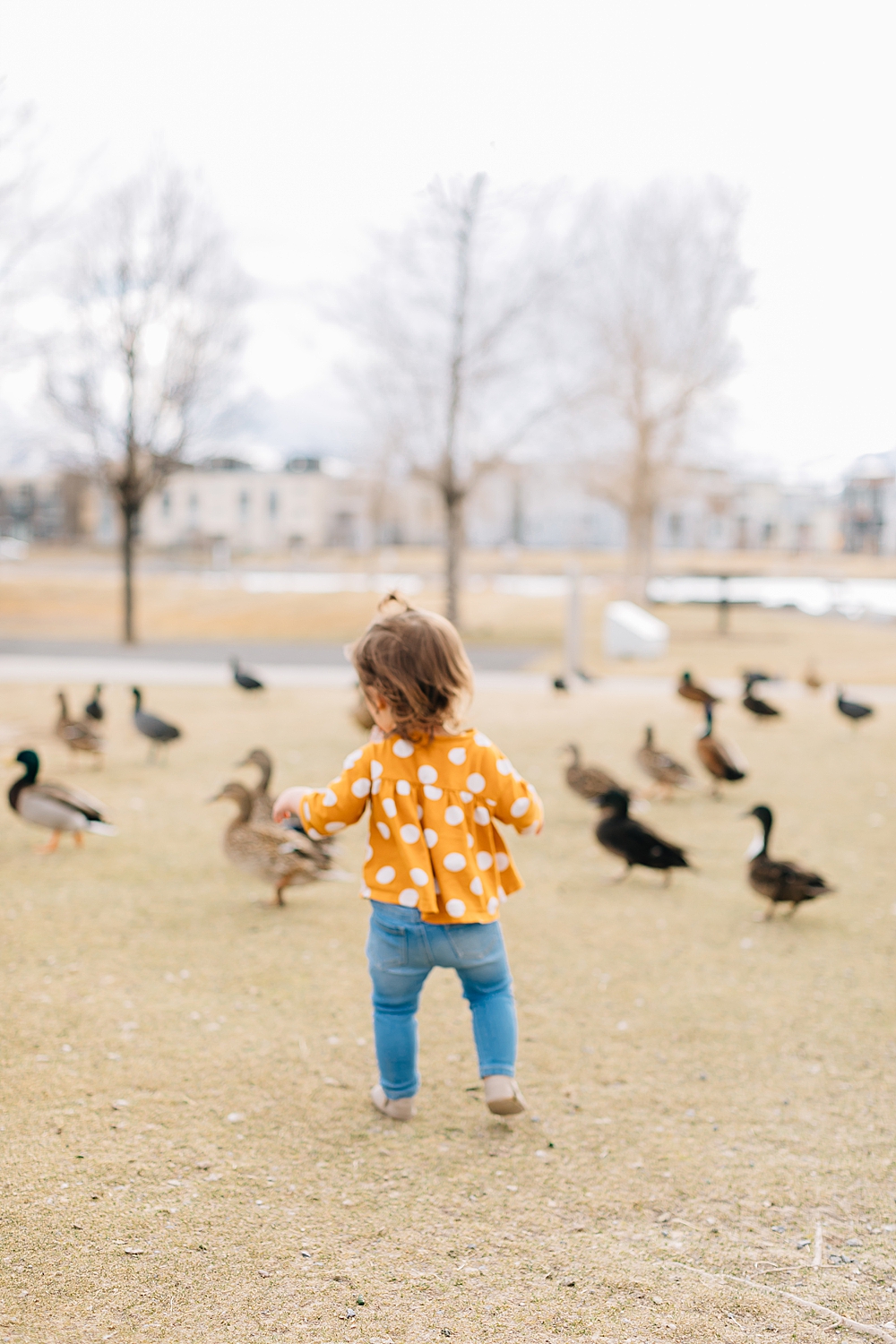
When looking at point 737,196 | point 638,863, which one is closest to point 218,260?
point 737,196

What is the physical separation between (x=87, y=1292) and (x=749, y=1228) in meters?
1.82

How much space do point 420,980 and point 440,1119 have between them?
58 cm

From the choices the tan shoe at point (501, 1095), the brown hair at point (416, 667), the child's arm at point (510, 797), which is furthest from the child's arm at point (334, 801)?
the tan shoe at point (501, 1095)

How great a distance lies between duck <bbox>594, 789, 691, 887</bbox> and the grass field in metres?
0.22

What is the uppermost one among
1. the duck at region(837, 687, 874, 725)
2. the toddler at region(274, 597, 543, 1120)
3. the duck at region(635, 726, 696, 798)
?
the toddler at region(274, 597, 543, 1120)

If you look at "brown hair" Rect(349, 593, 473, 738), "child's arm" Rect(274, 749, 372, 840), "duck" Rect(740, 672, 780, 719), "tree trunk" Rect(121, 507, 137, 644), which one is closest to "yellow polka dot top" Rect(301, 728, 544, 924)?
"child's arm" Rect(274, 749, 372, 840)

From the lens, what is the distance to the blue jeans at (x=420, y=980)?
3.38 m

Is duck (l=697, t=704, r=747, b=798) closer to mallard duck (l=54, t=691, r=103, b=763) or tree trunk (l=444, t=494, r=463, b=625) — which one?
mallard duck (l=54, t=691, r=103, b=763)

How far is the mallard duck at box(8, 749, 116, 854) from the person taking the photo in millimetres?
6695

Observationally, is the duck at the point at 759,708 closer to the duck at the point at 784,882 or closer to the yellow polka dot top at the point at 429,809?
the duck at the point at 784,882

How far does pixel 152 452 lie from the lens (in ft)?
73.4

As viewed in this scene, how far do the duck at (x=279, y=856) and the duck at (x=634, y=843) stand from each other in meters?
1.63

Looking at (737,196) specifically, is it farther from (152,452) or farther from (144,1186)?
(144,1186)

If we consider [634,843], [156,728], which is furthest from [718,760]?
[156,728]
